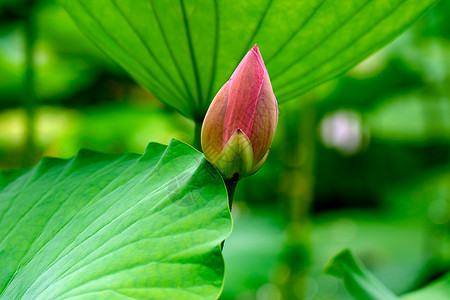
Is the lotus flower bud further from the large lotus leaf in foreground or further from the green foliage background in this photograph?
the green foliage background

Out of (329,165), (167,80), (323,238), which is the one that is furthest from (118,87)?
(167,80)

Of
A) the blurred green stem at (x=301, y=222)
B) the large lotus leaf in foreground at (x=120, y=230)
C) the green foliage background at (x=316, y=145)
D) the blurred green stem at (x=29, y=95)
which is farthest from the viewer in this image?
the green foliage background at (x=316, y=145)

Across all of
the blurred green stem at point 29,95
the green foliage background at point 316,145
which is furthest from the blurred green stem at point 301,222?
the blurred green stem at point 29,95

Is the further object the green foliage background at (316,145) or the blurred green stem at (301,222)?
the green foliage background at (316,145)

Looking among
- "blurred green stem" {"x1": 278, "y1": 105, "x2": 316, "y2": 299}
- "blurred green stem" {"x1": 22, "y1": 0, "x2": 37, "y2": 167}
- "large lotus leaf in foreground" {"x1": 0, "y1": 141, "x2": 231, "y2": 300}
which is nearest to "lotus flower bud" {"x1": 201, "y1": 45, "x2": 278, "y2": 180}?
"large lotus leaf in foreground" {"x1": 0, "y1": 141, "x2": 231, "y2": 300}

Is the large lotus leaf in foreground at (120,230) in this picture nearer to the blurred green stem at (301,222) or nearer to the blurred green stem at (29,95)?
the blurred green stem at (29,95)
